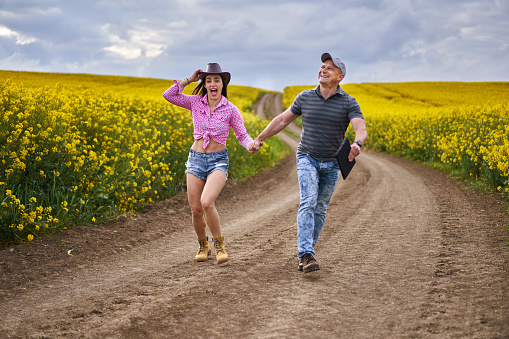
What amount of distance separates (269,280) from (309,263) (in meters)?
0.46

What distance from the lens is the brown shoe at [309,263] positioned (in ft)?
14.8

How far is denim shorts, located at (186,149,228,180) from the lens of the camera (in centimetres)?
488

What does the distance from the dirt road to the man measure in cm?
53

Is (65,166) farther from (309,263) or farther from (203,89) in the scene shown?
(309,263)

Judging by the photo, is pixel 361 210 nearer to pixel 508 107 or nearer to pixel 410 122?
pixel 508 107

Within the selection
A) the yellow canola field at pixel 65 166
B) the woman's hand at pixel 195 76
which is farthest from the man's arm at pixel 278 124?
the yellow canola field at pixel 65 166

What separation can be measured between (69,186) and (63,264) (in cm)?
196

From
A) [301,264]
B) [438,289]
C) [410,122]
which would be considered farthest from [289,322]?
[410,122]

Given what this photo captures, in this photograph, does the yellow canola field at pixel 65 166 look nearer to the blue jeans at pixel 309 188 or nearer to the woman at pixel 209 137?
the woman at pixel 209 137

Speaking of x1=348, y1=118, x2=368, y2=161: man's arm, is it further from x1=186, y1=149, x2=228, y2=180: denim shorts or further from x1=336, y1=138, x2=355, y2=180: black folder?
x1=186, y1=149, x2=228, y2=180: denim shorts

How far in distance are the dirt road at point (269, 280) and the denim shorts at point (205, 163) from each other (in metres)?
1.09

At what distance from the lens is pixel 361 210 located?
8438mm

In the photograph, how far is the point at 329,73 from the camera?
4.47 m

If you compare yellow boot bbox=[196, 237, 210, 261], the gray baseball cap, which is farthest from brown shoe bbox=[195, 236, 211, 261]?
the gray baseball cap
